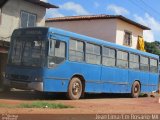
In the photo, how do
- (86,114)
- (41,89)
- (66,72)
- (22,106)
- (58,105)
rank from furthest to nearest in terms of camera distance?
(66,72) < (41,89) < (58,105) < (22,106) < (86,114)

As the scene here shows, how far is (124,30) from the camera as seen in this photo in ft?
116

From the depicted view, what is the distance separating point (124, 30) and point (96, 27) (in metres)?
2.45

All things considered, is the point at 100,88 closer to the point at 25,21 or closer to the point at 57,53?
the point at 57,53

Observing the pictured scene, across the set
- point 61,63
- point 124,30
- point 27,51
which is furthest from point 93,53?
point 124,30

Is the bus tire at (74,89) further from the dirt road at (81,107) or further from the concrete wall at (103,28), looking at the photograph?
the concrete wall at (103,28)

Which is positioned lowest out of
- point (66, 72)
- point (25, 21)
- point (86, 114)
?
point (86, 114)

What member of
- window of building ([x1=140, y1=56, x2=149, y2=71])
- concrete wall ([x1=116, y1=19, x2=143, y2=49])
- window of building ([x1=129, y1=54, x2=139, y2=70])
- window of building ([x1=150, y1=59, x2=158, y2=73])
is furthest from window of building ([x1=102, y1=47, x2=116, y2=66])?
concrete wall ([x1=116, y1=19, x2=143, y2=49])

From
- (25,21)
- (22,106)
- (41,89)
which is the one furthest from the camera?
(25,21)

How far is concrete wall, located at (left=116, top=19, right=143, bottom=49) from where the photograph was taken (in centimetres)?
3450

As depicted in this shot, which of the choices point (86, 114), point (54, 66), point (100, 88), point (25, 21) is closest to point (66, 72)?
point (54, 66)

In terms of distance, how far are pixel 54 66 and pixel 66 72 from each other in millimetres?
822

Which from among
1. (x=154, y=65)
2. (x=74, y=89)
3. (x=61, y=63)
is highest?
(x=154, y=65)

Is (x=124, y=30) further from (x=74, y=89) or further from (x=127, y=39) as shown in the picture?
(x=74, y=89)

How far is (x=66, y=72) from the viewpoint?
691 inches
